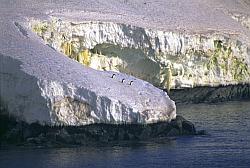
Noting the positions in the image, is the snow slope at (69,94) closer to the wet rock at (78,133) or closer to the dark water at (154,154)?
the wet rock at (78,133)

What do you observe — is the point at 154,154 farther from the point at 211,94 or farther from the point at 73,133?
the point at 211,94

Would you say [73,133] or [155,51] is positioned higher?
[155,51]

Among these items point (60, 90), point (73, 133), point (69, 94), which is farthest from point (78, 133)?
point (60, 90)

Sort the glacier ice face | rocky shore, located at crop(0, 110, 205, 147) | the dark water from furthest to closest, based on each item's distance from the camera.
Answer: the glacier ice face, rocky shore, located at crop(0, 110, 205, 147), the dark water

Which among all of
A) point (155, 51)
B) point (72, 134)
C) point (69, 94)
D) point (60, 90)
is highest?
point (155, 51)

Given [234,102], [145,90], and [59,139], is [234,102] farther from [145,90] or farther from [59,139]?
[59,139]

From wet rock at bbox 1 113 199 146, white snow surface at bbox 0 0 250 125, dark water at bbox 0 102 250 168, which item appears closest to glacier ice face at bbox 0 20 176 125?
white snow surface at bbox 0 0 250 125

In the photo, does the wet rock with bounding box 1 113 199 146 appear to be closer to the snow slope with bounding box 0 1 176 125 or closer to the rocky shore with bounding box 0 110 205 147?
the rocky shore with bounding box 0 110 205 147
